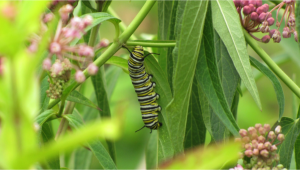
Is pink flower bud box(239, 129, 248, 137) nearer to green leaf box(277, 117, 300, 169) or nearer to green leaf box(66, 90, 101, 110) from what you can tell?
green leaf box(277, 117, 300, 169)

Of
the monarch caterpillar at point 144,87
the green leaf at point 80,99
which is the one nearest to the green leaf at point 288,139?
the monarch caterpillar at point 144,87

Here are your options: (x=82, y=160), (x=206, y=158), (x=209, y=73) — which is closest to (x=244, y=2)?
(x=209, y=73)

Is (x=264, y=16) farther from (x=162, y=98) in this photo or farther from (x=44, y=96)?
(x=44, y=96)

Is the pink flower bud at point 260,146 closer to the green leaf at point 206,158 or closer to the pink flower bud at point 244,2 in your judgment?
the pink flower bud at point 244,2

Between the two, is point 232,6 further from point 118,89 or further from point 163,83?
point 118,89

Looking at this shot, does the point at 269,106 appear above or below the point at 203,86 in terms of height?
below

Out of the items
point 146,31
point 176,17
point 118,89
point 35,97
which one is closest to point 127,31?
point 176,17
